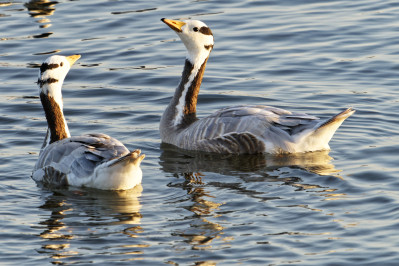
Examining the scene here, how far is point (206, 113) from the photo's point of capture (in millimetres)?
15414

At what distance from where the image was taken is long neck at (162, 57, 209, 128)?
46.2 ft

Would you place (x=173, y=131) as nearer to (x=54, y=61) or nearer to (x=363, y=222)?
(x=54, y=61)

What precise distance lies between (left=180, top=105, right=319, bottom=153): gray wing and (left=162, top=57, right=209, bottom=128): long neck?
0.66 m

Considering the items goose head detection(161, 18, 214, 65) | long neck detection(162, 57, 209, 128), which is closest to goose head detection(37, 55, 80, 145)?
goose head detection(161, 18, 214, 65)

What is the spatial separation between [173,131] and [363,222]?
15.6 feet

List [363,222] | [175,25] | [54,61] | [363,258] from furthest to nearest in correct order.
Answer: [175,25] < [54,61] < [363,222] < [363,258]

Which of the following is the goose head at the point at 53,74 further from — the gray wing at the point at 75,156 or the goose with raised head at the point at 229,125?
the goose with raised head at the point at 229,125

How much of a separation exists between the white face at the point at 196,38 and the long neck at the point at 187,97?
0.11m

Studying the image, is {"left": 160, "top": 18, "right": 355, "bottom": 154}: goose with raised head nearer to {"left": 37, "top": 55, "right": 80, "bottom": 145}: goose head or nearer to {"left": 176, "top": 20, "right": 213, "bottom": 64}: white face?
{"left": 176, "top": 20, "right": 213, "bottom": 64}: white face

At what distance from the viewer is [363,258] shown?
883 cm

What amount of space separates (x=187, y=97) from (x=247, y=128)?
1613 millimetres

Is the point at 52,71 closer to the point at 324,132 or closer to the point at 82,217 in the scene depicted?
the point at 82,217

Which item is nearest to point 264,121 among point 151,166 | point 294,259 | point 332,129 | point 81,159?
point 332,129

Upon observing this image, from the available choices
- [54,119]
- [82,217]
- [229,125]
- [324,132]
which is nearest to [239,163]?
[229,125]
